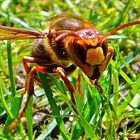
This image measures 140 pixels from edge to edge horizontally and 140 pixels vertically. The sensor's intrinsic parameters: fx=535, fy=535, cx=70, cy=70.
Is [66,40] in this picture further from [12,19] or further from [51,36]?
[12,19]

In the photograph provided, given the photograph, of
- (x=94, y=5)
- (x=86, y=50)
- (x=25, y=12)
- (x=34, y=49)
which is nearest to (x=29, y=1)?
→ (x=25, y=12)

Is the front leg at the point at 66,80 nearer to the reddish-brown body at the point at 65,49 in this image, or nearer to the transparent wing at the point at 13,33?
the reddish-brown body at the point at 65,49

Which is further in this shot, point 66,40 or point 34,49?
point 34,49

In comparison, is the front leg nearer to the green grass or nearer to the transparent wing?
the green grass

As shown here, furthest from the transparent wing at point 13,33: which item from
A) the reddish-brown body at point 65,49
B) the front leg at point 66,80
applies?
the front leg at point 66,80

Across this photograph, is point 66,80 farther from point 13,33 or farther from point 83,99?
point 13,33
